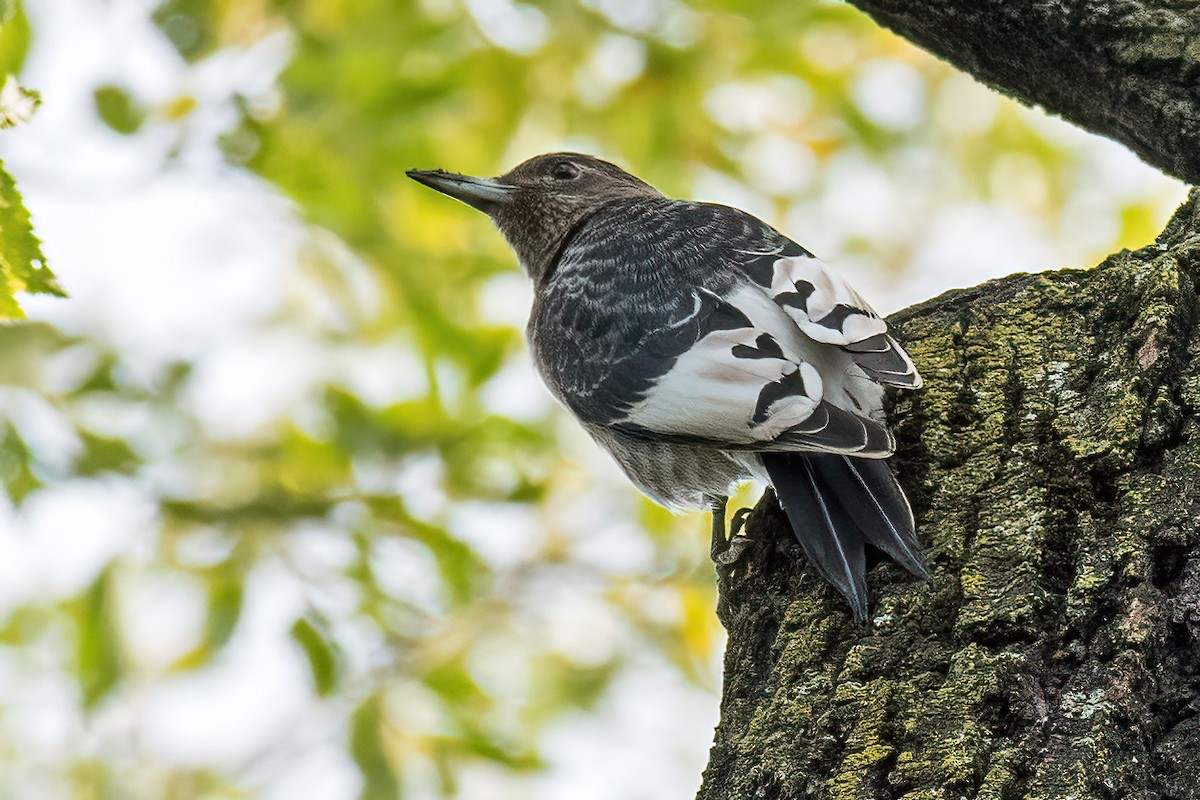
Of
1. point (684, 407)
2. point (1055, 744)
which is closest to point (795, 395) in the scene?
point (684, 407)

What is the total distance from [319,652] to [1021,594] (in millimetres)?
3346

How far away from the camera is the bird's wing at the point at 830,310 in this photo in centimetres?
282

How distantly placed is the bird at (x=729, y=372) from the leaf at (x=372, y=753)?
1.68 meters

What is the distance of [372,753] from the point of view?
5.11 meters

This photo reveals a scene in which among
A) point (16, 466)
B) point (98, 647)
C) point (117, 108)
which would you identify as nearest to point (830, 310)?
point (16, 466)

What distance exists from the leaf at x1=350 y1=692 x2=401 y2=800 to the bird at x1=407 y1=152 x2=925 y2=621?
1.68m

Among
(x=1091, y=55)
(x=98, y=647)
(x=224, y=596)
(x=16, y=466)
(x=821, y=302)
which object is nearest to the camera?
(x=1091, y=55)

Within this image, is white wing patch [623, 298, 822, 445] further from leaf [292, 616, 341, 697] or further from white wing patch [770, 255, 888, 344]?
leaf [292, 616, 341, 697]

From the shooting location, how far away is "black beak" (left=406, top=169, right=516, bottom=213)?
5270mm

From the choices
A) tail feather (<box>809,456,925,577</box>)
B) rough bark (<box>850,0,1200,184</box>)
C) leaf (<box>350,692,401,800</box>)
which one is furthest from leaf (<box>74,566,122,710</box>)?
rough bark (<box>850,0,1200,184</box>)

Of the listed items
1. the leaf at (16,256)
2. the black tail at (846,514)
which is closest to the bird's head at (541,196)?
the black tail at (846,514)

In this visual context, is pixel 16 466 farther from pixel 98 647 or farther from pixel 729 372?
pixel 729 372

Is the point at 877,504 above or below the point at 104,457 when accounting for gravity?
below

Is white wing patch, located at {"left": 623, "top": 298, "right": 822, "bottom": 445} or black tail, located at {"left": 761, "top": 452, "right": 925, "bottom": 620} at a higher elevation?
white wing patch, located at {"left": 623, "top": 298, "right": 822, "bottom": 445}
